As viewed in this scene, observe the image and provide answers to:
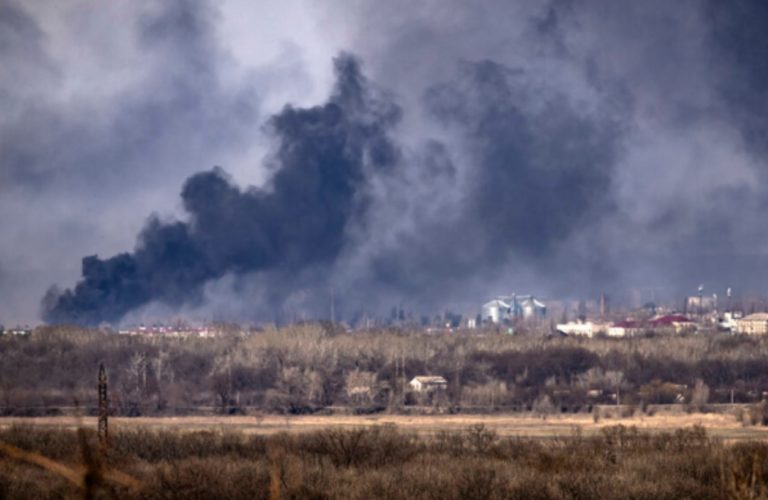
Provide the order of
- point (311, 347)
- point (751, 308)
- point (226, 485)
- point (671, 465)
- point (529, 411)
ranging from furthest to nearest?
point (751, 308)
point (311, 347)
point (529, 411)
point (671, 465)
point (226, 485)

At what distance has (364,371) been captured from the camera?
6762cm

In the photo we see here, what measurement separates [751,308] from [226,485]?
4608 inches

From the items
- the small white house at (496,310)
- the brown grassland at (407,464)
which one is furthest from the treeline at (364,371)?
the small white house at (496,310)

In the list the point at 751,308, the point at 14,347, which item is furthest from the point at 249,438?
the point at 751,308

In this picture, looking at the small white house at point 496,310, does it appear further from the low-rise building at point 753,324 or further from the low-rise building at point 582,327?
the low-rise building at point 753,324

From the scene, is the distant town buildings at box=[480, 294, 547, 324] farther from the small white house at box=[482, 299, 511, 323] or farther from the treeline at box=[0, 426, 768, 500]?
the treeline at box=[0, 426, 768, 500]

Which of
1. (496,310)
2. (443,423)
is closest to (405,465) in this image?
(443,423)

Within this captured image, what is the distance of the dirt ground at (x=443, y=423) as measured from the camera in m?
44.5

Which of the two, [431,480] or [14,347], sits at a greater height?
[14,347]

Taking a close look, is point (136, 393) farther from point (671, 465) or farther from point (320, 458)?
point (671, 465)

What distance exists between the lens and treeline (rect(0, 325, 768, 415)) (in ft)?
196

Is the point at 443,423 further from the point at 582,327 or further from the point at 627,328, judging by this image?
the point at 582,327

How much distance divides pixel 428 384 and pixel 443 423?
13626mm

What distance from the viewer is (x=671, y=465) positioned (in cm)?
2991
